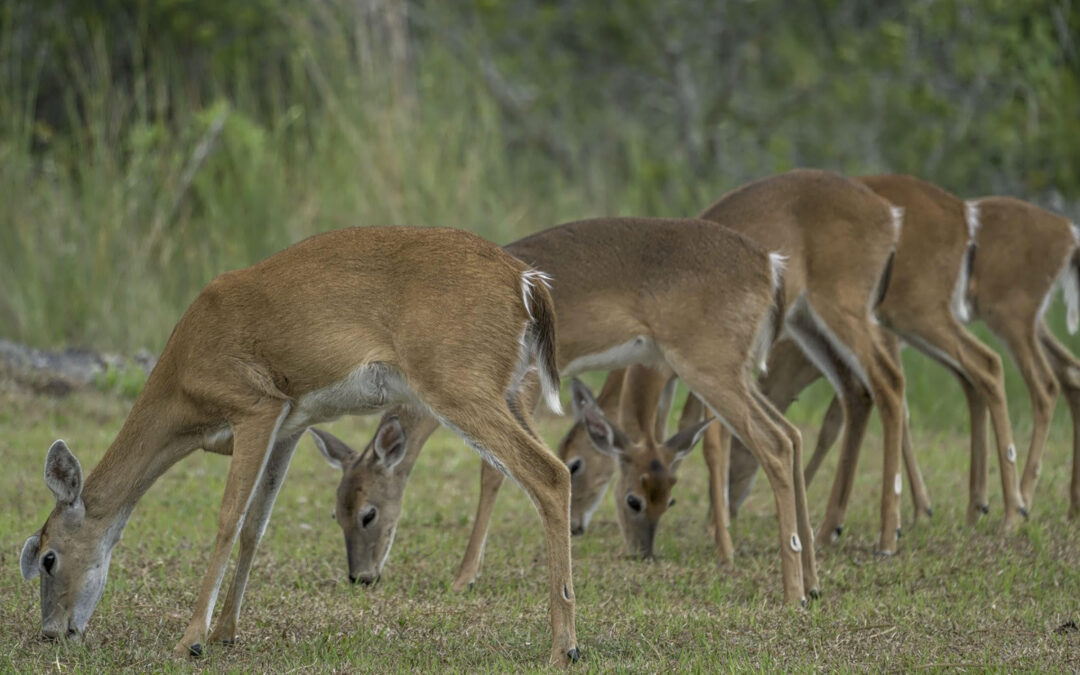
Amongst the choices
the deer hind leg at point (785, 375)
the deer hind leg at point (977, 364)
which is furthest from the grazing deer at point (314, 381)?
the deer hind leg at point (977, 364)

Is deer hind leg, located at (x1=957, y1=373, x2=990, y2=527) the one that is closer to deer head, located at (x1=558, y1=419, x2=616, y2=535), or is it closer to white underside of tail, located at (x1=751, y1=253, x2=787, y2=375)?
white underside of tail, located at (x1=751, y1=253, x2=787, y2=375)

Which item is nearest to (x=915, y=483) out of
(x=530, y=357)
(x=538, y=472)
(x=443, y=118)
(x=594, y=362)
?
(x=594, y=362)

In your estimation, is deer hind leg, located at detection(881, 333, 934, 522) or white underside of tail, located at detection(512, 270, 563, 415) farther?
deer hind leg, located at detection(881, 333, 934, 522)

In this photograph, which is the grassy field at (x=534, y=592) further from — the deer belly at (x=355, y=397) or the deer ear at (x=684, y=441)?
the deer belly at (x=355, y=397)

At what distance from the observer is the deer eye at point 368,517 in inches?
262

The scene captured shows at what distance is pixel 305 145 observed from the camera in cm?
1303

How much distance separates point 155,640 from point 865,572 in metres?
3.09

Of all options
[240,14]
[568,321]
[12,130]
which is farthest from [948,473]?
[240,14]

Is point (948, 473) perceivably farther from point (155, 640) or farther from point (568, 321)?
point (155, 640)

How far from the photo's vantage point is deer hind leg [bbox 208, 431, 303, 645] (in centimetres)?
538

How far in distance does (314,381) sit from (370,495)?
5.22 feet

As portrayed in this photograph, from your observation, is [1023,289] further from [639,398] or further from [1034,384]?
[639,398]

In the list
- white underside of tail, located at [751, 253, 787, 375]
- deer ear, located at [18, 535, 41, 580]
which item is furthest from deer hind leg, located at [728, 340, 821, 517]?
deer ear, located at [18, 535, 41, 580]

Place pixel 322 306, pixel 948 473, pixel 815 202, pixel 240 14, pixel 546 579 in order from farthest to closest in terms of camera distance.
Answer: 1. pixel 240 14
2. pixel 948 473
3. pixel 815 202
4. pixel 546 579
5. pixel 322 306
